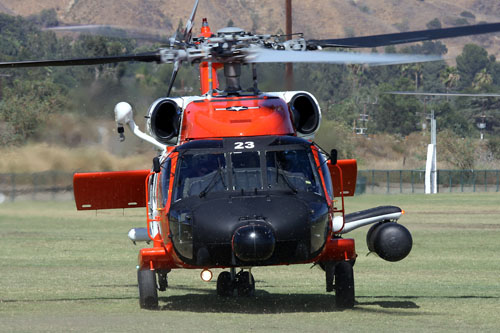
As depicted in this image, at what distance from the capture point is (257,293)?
16.7 m

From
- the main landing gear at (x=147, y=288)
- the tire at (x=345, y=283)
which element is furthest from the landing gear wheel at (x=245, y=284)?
the tire at (x=345, y=283)

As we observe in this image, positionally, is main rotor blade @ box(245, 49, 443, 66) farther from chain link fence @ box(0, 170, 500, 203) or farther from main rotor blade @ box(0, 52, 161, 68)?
chain link fence @ box(0, 170, 500, 203)

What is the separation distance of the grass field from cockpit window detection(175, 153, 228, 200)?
1.62 metres

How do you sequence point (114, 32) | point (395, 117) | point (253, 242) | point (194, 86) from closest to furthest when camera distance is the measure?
point (253, 242) → point (114, 32) → point (194, 86) → point (395, 117)

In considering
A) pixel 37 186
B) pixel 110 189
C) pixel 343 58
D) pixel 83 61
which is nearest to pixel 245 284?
pixel 110 189

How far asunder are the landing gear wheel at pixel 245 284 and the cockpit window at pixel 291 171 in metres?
2.83

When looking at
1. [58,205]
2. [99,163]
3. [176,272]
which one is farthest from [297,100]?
[58,205]

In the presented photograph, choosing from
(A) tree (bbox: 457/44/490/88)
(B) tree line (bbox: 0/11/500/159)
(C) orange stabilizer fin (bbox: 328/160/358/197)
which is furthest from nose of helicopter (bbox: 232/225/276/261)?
(A) tree (bbox: 457/44/490/88)

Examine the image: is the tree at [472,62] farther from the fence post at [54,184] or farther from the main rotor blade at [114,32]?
the main rotor blade at [114,32]

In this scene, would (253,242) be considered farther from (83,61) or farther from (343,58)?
(83,61)

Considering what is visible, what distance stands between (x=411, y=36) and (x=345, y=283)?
343 centimetres

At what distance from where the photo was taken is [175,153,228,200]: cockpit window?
42.8 ft

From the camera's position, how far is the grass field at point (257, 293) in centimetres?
1230

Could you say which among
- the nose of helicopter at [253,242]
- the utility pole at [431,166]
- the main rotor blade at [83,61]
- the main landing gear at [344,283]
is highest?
the main rotor blade at [83,61]
